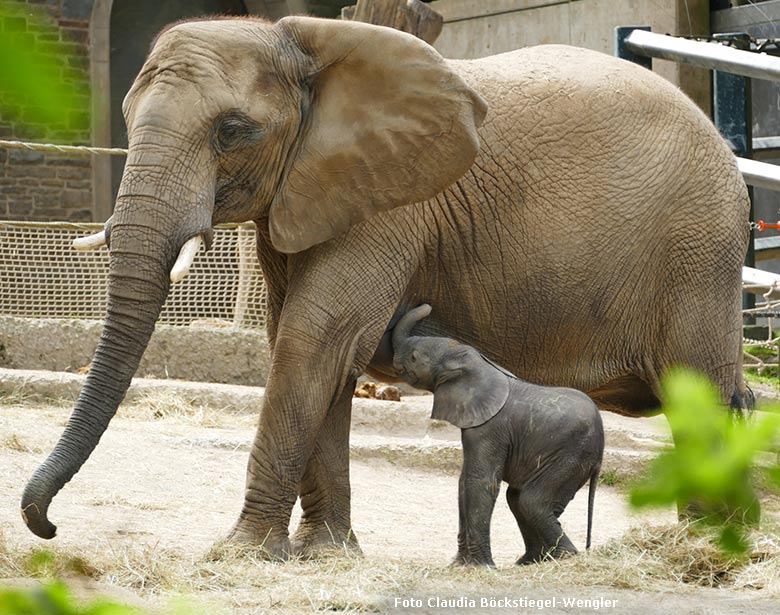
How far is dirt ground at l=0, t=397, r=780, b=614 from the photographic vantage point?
4.16 m

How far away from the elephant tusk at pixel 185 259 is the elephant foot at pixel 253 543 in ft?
3.32

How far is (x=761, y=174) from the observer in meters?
6.52

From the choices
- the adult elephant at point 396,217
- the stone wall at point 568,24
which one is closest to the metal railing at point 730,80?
the adult elephant at point 396,217

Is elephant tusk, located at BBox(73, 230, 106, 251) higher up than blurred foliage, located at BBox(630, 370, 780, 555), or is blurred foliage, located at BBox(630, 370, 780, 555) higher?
blurred foliage, located at BBox(630, 370, 780, 555)

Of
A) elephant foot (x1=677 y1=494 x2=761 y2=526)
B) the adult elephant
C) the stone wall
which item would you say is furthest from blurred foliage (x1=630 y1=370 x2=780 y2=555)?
the stone wall

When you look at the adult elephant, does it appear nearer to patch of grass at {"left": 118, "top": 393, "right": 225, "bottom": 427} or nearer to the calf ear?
the calf ear

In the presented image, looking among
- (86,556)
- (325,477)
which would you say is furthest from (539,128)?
(86,556)

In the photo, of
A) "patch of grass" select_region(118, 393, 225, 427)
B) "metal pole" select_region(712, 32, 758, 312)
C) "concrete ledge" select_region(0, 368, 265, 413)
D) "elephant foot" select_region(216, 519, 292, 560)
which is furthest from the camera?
"concrete ledge" select_region(0, 368, 265, 413)

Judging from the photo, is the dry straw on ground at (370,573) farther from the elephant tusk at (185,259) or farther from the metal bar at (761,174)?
the metal bar at (761,174)

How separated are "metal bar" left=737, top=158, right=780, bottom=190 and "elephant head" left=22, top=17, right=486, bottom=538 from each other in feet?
7.17

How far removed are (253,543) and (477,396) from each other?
0.99 metres

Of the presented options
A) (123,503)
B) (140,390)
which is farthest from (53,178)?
(123,503)

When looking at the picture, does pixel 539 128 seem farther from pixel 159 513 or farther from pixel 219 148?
pixel 159 513

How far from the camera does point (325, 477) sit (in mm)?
5203
